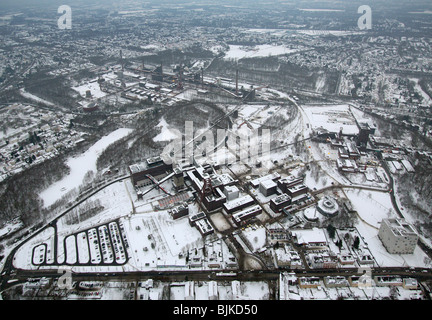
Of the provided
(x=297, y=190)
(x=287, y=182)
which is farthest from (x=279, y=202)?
(x=287, y=182)

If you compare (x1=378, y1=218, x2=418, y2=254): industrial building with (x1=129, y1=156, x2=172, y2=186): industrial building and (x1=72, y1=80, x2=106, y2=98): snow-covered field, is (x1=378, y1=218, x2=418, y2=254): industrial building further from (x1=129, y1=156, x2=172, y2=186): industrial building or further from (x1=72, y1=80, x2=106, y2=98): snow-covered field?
(x1=72, y1=80, x2=106, y2=98): snow-covered field

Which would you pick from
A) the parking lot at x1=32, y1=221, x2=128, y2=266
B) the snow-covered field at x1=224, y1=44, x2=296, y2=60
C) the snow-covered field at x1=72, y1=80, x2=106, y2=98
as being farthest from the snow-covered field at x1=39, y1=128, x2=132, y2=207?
the snow-covered field at x1=224, y1=44, x2=296, y2=60

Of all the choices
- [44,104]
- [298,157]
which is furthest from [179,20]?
[298,157]

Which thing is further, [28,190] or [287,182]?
[28,190]

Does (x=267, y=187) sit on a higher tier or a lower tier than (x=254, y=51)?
lower

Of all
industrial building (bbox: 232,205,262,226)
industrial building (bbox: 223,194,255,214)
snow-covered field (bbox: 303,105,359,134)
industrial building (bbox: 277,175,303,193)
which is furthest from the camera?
snow-covered field (bbox: 303,105,359,134)

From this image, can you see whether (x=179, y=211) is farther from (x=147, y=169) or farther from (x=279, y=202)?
(x=279, y=202)

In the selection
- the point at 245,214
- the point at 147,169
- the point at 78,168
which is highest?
the point at 147,169

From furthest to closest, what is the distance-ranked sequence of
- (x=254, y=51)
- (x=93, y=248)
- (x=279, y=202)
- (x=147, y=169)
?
(x=254, y=51) < (x=147, y=169) < (x=279, y=202) < (x=93, y=248)
